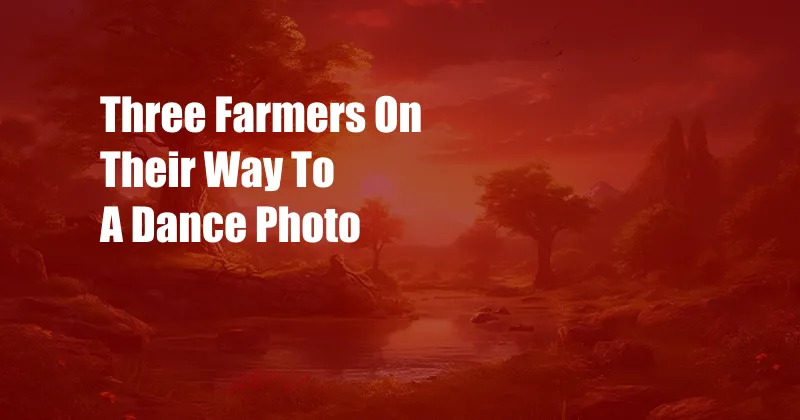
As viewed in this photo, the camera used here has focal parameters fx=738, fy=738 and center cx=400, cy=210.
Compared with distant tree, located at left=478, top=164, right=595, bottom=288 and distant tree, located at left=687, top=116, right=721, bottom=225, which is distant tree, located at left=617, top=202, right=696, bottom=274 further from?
distant tree, located at left=687, top=116, right=721, bottom=225

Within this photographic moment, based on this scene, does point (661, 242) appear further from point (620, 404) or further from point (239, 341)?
point (620, 404)

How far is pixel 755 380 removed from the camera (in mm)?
15734

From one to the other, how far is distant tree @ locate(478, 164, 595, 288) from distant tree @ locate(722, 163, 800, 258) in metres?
23.7

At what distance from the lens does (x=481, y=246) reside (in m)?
103

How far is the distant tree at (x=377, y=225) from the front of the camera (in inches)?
3031

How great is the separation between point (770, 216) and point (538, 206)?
2796 cm

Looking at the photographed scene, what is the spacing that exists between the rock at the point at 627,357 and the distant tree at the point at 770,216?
31.8 m

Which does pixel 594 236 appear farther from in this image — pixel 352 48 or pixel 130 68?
pixel 130 68

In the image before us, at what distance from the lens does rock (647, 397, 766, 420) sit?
12977 mm

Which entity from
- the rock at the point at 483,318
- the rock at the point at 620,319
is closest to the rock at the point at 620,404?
the rock at the point at 620,319

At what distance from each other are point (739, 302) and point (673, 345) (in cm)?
514

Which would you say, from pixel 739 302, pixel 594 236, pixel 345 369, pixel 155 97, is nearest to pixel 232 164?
pixel 345 369

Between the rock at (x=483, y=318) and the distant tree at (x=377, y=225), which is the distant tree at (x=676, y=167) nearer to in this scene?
the distant tree at (x=377, y=225)

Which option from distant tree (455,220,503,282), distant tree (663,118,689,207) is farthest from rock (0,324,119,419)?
distant tree (455,220,503,282)
